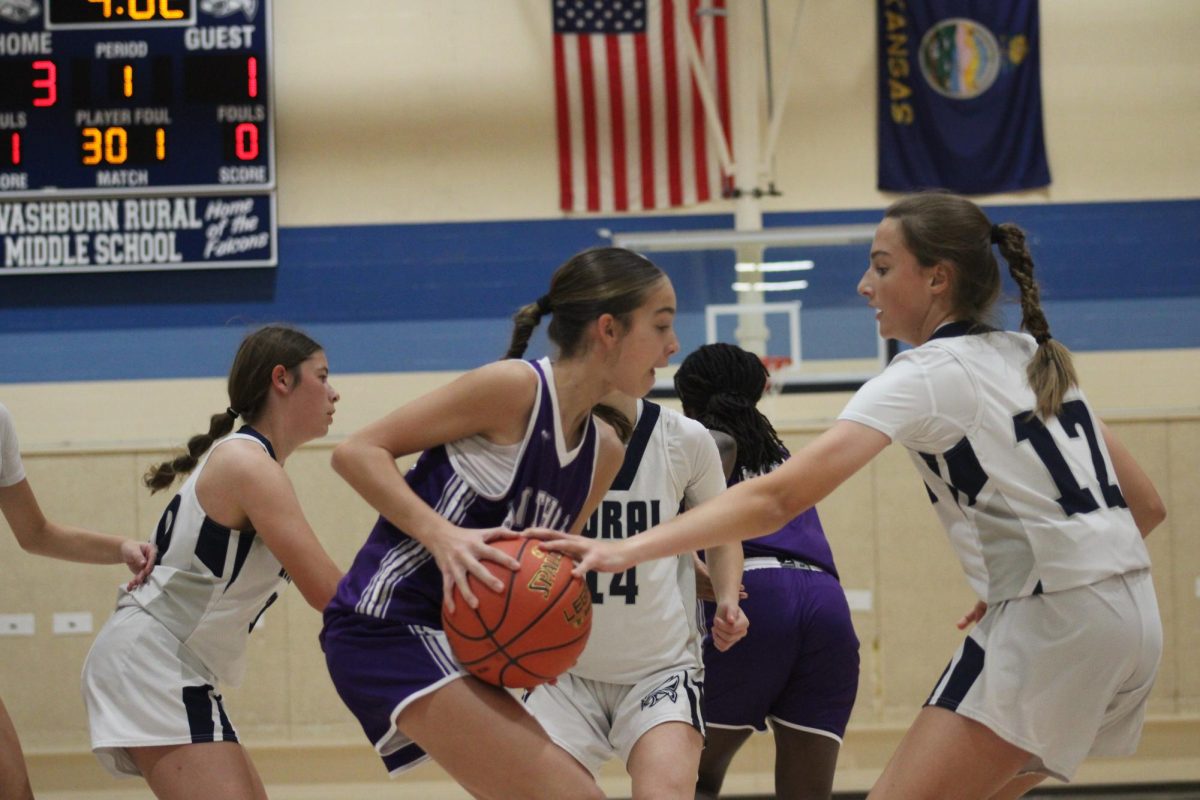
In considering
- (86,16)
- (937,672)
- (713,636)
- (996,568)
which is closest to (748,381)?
(713,636)

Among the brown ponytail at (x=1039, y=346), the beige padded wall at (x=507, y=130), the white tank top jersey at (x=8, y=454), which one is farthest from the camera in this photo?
the beige padded wall at (x=507, y=130)

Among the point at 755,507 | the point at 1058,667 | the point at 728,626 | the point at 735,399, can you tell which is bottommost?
the point at 728,626

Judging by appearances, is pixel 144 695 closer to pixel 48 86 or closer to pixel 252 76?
pixel 252 76

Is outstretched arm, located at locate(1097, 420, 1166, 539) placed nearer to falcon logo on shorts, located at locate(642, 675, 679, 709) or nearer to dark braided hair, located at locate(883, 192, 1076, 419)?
dark braided hair, located at locate(883, 192, 1076, 419)

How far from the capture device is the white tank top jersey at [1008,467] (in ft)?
8.46

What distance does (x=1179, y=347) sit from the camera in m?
8.88

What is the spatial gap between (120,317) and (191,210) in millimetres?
933

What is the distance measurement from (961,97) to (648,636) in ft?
22.4

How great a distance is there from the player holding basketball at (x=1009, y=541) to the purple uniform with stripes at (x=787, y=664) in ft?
3.61

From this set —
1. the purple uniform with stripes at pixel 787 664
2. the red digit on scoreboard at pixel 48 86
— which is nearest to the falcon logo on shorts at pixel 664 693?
the purple uniform with stripes at pixel 787 664

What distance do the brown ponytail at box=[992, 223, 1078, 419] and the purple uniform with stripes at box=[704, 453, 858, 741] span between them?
1269 mm

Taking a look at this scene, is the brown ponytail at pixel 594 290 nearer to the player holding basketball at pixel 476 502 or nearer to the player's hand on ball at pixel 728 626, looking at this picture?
the player holding basketball at pixel 476 502

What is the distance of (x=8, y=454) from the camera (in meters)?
3.69

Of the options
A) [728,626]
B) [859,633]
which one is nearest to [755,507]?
[728,626]
